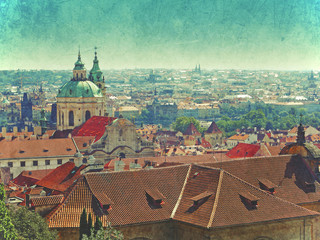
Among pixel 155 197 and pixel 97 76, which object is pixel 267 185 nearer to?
pixel 155 197

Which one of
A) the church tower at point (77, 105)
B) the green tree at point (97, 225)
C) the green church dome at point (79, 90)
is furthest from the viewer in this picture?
the green church dome at point (79, 90)

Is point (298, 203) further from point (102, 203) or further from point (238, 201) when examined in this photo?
point (102, 203)

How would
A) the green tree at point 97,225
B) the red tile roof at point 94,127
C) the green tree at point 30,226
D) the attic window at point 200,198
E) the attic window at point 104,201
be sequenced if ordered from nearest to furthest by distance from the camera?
the green tree at point 97,225
the green tree at point 30,226
the attic window at point 104,201
the attic window at point 200,198
the red tile roof at point 94,127

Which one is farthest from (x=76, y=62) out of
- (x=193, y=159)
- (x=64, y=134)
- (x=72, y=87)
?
(x=193, y=159)

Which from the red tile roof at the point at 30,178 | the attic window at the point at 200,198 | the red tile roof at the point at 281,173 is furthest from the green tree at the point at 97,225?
the red tile roof at the point at 30,178

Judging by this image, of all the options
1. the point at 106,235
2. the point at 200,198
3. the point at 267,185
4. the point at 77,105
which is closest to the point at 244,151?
the point at 77,105

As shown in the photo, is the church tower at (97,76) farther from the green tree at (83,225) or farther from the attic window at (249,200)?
the green tree at (83,225)

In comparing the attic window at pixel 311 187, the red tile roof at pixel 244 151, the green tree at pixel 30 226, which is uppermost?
the attic window at pixel 311 187
